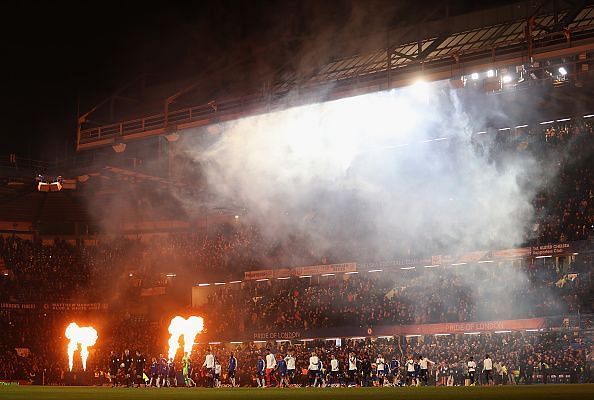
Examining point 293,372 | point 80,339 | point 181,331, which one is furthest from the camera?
point 80,339

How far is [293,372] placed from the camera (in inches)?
1200

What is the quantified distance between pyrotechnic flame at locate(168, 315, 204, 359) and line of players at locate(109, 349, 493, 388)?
1158mm

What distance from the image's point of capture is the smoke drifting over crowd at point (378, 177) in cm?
3222

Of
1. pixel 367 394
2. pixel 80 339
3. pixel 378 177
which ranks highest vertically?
pixel 378 177

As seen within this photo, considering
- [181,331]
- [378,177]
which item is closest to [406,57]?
[378,177]

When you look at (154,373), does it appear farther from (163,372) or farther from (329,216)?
(329,216)

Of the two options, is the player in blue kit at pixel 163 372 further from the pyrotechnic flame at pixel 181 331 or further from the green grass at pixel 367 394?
the green grass at pixel 367 394

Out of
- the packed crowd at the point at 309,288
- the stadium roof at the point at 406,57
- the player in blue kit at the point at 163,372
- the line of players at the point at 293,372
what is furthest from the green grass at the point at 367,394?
the player in blue kit at the point at 163,372

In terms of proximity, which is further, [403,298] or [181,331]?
→ [403,298]

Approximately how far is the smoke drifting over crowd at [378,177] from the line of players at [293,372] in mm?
7900

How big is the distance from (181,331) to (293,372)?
21.3 ft

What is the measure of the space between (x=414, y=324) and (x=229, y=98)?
14.9 metres

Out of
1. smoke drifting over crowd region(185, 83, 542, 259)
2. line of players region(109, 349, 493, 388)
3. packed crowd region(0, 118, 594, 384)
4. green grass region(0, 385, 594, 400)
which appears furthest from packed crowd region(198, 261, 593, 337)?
green grass region(0, 385, 594, 400)

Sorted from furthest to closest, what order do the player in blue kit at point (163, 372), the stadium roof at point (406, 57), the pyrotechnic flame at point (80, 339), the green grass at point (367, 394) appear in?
the pyrotechnic flame at point (80, 339) → the player in blue kit at point (163, 372) → the stadium roof at point (406, 57) → the green grass at point (367, 394)
